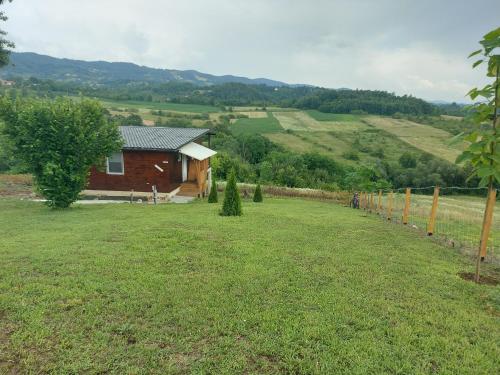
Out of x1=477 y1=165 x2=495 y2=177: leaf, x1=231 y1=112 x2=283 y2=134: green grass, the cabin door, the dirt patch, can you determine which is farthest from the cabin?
x1=231 y1=112 x2=283 y2=134: green grass

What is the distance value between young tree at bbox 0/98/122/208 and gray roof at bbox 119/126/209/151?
3757mm

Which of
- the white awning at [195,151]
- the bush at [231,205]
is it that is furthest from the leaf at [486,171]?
the white awning at [195,151]

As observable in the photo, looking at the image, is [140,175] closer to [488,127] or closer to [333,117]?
[488,127]

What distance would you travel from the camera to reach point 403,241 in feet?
26.4

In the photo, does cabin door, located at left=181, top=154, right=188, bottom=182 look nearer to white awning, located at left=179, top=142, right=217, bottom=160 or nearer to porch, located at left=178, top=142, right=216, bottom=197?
porch, located at left=178, top=142, right=216, bottom=197

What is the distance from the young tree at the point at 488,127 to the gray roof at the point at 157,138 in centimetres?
1517

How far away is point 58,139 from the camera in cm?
1272

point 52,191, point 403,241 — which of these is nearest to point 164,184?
point 52,191

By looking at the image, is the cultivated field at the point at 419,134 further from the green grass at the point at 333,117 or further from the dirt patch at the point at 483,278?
the dirt patch at the point at 483,278

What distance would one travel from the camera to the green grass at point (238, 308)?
3238 mm

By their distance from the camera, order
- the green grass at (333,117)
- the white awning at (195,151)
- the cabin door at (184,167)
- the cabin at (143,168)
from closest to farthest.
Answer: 1. the cabin at (143,168)
2. the white awning at (195,151)
3. the cabin door at (184,167)
4. the green grass at (333,117)

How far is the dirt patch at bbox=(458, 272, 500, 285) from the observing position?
5.32 meters

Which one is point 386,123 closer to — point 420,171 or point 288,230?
point 420,171

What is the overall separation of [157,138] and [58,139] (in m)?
7.43
